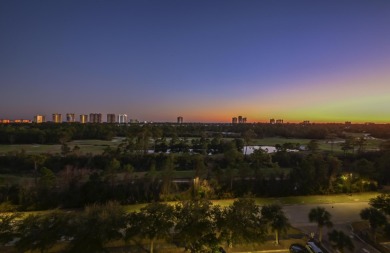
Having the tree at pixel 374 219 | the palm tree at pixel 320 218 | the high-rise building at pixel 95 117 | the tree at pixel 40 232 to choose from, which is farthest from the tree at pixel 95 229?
the high-rise building at pixel 95 117

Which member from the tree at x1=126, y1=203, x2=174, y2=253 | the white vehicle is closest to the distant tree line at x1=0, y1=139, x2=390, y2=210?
the tree at x1=126, y1=203, x2=174, y2=253

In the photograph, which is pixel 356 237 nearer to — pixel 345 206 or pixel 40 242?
pixel 345 206

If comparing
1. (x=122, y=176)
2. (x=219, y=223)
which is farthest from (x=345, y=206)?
(x=122, y=176)

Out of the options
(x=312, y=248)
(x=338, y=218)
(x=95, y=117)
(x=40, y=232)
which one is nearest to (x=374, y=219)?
(x=338, y=218)

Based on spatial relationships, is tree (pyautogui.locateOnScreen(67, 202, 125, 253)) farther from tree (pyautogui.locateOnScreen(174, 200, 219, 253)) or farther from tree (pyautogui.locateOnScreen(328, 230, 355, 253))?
tree (pyautogui.locateOnScreen(328, 230, 355, 253))

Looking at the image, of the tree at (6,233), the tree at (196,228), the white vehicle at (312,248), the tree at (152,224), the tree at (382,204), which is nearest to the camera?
Result: the tree at (6,233)

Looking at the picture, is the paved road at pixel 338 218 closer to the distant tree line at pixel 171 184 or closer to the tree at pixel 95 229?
the distant tree line at pixel 171 184
